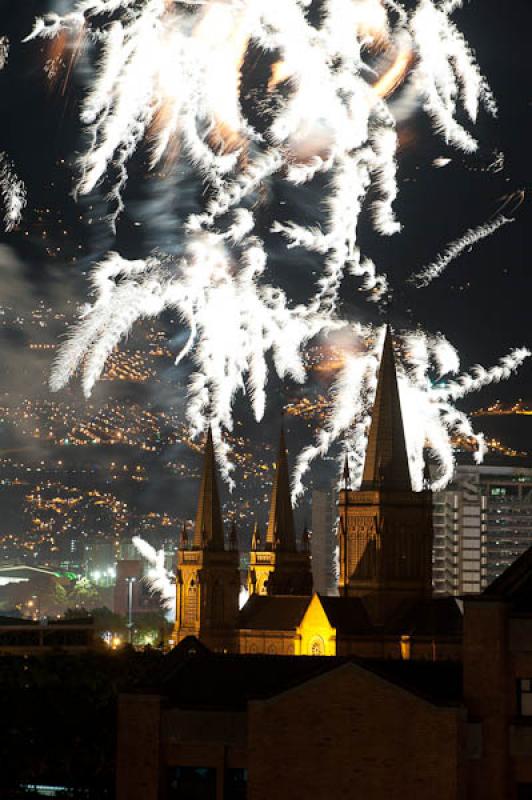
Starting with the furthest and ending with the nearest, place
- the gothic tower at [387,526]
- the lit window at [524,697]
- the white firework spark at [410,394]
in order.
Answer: the gothic tower at [387,526] < the white firework spark at [410,394] < the lit window at [524,697]

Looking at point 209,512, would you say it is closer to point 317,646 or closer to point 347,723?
point 317,646

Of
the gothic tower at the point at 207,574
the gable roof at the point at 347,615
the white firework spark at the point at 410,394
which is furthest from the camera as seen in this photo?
the gothic tower at the point at 207,574

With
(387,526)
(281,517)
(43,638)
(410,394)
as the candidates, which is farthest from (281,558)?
(387,526)

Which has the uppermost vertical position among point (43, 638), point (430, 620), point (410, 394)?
point (410, 394)

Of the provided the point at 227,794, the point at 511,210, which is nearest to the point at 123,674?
the point at 227,794

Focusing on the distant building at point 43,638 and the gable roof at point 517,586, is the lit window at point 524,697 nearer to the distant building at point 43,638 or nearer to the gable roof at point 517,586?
the gable roof at point 517,586

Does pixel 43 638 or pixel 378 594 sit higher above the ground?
pixel 378 594

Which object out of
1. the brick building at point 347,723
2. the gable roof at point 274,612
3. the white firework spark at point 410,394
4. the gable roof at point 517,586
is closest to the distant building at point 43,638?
the gable roof at point 274,612
